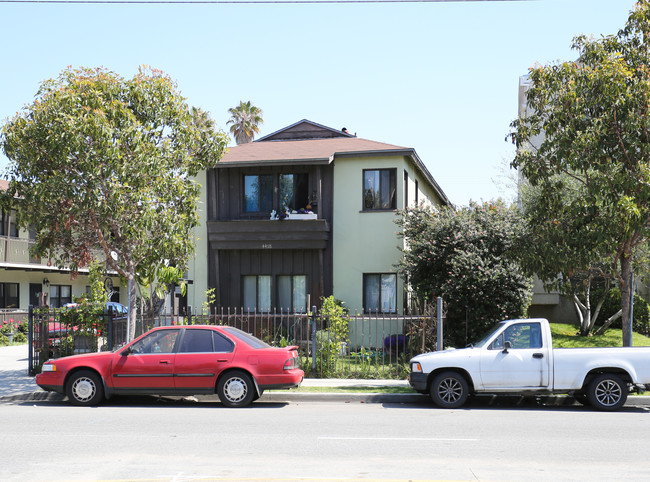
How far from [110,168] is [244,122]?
3499cm

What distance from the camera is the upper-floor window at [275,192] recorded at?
22.8 m

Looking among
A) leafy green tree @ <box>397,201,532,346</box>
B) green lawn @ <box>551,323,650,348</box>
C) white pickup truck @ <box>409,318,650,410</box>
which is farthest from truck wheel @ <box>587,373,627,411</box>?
green lawn @ <box>551,323,650,348</box>

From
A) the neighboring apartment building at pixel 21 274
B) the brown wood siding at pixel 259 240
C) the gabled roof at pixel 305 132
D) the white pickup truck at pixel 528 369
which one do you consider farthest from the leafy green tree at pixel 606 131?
the neighboring apartment building at pixel 21 274

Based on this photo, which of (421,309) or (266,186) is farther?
(266,186)

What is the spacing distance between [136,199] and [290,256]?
8840 millimetres

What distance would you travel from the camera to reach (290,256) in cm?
2272

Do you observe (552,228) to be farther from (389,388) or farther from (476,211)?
(476,211)

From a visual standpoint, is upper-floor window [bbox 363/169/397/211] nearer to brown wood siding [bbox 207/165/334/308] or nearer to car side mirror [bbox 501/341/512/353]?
brown wood siding [bbox 207/165/334/308]

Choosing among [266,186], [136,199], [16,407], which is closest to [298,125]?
[266,186]

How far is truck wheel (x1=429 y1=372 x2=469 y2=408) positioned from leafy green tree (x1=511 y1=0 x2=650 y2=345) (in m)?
3.90

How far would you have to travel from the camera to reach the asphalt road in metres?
7.11

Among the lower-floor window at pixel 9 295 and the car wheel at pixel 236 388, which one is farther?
the lower-floor window at pixel 9 295

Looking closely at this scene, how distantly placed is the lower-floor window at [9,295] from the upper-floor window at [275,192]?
1589 centimetres

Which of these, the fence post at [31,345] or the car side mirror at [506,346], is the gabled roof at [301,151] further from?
the car side mirror at [506,346]
